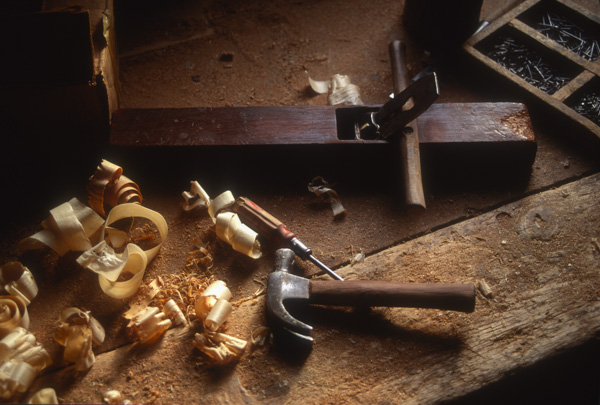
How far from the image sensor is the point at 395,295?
150 cm

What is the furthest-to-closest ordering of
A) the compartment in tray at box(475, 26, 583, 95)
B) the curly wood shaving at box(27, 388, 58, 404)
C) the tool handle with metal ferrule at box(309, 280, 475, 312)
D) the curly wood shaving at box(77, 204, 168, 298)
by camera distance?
1. the compartment in tray at box(475, 26, 583, 95)
2. the curly wood shaving at box(77, 204, 168, 298)
3. the tool handle with metal ferrule at box(309, 280, 475, 312)
4. the curly wood shaving at box(27, 388, 58, 404)

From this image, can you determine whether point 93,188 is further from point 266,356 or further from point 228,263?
point 266,356

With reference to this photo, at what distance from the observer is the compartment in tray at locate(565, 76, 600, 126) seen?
1990 millimetres

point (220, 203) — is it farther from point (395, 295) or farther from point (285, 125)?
point (395, 295)

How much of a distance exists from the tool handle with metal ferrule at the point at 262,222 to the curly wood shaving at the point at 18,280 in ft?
2.19

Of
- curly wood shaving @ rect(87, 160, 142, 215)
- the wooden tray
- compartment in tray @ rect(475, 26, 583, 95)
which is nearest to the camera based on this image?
curly wood shaving @ rect(87, 160, 142, 215)

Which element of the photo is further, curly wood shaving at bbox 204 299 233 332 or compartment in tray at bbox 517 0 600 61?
compartment in tray at bbox 517 0 600 61

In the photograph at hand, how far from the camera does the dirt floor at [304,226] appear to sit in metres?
1.49

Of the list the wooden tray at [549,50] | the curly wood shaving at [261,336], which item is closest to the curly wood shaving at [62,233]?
the curly wood shaving at [261,336]

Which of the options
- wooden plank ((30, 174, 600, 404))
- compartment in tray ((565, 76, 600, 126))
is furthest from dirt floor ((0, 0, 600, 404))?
compartment in tray ((565, 76, 600, 126))

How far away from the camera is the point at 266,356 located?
152 cm

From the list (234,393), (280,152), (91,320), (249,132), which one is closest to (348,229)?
(280,152)

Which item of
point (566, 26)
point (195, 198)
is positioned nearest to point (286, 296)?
point (195, 198)

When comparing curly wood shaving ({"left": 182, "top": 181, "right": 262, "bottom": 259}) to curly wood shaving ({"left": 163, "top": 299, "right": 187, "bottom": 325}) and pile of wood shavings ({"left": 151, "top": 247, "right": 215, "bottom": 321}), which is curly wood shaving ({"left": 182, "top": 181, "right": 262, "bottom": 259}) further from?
curly wood shaving ({"left": 163, "top": 299, "right": 187, "bottom": 325})
